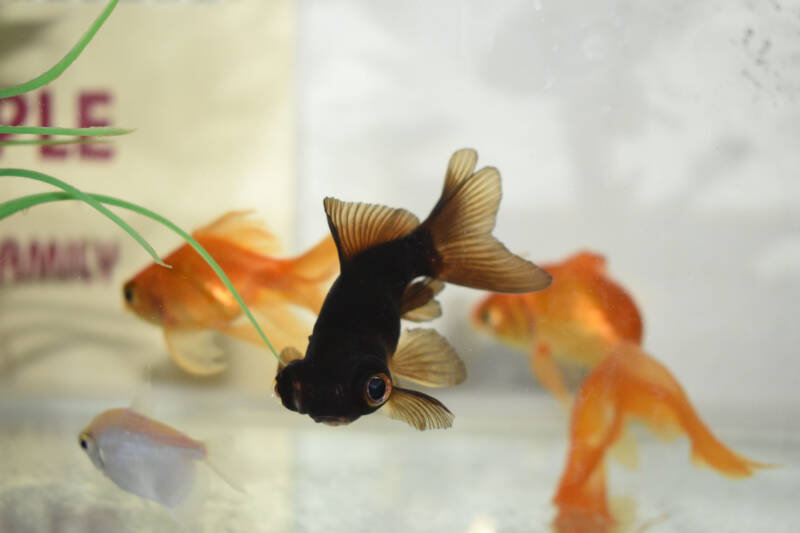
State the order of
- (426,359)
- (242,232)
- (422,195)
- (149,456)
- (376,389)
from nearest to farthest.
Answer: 1. (376,389)
2. (426,359)
3. (149,456)
4. (242,232)
5. (422,195)

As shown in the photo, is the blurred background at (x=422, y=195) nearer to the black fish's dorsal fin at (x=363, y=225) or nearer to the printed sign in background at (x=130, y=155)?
the printed sign in background at (x=130, y=155)

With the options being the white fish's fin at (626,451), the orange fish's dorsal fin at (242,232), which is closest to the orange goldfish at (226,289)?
the orange fish's dorsal fin at (242,232)

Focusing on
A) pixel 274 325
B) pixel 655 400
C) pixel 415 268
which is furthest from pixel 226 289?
pixel 655 400

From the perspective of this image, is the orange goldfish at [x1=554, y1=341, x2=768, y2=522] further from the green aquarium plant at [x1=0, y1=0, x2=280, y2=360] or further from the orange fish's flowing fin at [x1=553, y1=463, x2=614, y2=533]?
the green aquarium plant at [x1=0, y1=0, x2=280, y2=360]

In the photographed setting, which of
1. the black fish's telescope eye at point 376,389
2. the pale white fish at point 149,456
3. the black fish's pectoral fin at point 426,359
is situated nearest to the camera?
the black fish's telescope eye at point 376,389

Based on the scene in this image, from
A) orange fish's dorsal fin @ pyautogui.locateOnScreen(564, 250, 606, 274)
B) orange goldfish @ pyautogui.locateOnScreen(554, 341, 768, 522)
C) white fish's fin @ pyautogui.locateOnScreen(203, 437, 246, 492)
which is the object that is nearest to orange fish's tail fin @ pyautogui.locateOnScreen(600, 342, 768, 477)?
orange goldfish @ pyautogui.locateOnScreen(554, 341, 768, 522)

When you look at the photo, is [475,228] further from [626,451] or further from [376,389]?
[626,451]

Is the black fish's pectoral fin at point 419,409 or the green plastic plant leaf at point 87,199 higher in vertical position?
the green plastic plant leaf at point 87,199
